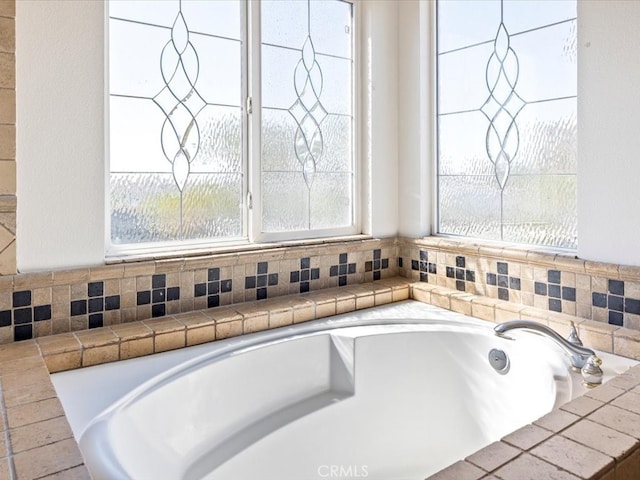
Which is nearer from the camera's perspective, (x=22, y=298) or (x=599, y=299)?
(x=22, y=298)

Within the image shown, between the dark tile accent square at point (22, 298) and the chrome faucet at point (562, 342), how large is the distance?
144 cm

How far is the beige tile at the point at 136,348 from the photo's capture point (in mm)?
1529

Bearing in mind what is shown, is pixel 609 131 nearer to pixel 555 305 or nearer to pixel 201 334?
pixel 555 305

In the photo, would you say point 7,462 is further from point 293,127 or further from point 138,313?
point 293,127

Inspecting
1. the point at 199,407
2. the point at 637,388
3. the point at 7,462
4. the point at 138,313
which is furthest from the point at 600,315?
the point at 7,462

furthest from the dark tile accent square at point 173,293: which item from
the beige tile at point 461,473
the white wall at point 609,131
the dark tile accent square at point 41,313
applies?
the white wall at point 609,131

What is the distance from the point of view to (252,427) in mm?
1568

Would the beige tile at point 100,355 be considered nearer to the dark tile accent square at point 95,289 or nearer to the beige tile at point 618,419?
the dark tile accent square at point 95,289

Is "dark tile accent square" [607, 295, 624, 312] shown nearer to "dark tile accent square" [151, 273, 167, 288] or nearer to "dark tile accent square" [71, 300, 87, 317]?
"dark tile accent square" [151, 273, 167, 288]

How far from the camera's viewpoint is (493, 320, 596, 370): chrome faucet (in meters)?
1.48

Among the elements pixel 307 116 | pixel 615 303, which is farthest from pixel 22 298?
pixel 615 303

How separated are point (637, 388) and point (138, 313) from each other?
4.94ft

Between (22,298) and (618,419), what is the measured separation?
1.62 meters

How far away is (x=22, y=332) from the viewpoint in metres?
1.51
